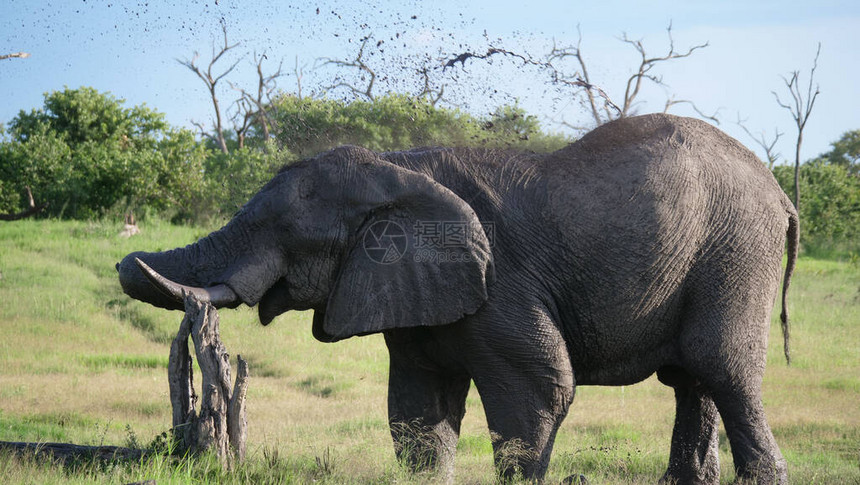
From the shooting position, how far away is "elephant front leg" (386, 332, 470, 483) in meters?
6.20

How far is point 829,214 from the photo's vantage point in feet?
102

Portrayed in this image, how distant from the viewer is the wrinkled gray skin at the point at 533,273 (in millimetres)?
5496

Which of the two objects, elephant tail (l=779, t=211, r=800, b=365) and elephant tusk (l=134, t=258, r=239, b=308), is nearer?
elephant tusk (l=134, t=258, r=239, b=308)

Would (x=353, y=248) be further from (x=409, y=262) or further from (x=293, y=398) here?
(x=293, y=398)

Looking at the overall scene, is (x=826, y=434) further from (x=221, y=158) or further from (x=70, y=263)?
(x=221, y=158)

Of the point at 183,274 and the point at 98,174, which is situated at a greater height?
the point at 98,174

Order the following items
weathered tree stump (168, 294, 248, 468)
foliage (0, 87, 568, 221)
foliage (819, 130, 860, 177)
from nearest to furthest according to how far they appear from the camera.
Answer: weathered tree stump (168, 294, 248, 468)
foliage (0, 87, 568, 221)
foliage (819, 130, 860, 177)

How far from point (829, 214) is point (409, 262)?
28947 millimetres

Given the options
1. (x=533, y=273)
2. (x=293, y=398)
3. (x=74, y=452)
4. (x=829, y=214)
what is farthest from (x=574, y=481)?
(x=829, y=214)

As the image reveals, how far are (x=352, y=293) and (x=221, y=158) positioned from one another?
29.4m

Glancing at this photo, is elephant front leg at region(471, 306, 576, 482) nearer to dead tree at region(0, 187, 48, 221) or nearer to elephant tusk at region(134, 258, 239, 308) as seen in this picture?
elephant tusk at region(134, 258, 239, 308)

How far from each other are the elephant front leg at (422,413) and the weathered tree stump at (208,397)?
3.84 ft

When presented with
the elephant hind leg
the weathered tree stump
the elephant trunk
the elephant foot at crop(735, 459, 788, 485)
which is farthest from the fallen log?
the elephant foot at crop(735, 459, 788, 485)

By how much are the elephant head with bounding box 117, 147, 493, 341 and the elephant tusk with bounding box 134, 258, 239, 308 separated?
7.7 inches
